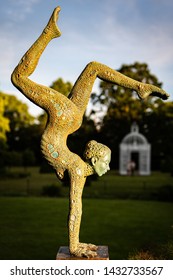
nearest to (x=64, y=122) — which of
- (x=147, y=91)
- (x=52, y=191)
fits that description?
(x=147, y=91)

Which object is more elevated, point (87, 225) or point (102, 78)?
point (102, 78)

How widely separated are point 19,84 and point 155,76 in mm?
24373

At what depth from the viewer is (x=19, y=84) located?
338 centimetres

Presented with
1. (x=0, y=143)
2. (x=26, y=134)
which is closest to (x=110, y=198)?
(x=0, y=143)

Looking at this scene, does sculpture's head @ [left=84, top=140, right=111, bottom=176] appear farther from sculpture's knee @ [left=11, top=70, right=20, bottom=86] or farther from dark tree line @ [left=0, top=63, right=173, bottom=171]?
dark tree line @ [left=0, top=63, right=173, bottom=171]

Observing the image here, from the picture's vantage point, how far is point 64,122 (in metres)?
3.39

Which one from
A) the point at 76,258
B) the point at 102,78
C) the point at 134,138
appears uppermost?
the point at 134,138

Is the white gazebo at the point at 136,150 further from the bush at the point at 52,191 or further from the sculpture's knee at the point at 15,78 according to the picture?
the sculpture's knee at the point at 15,78

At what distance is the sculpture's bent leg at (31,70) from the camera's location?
335cm

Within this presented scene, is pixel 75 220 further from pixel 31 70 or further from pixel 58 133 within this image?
pixel 31 70

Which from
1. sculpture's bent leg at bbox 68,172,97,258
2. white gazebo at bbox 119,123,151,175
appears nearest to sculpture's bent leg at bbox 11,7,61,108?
sculpture's bent leg at bbox 68,172,97,258

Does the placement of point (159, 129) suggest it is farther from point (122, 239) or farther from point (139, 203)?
point (122, 239)

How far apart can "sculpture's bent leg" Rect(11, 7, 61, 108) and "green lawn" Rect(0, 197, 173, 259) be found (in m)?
4.30

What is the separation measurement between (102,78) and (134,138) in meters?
21.8
